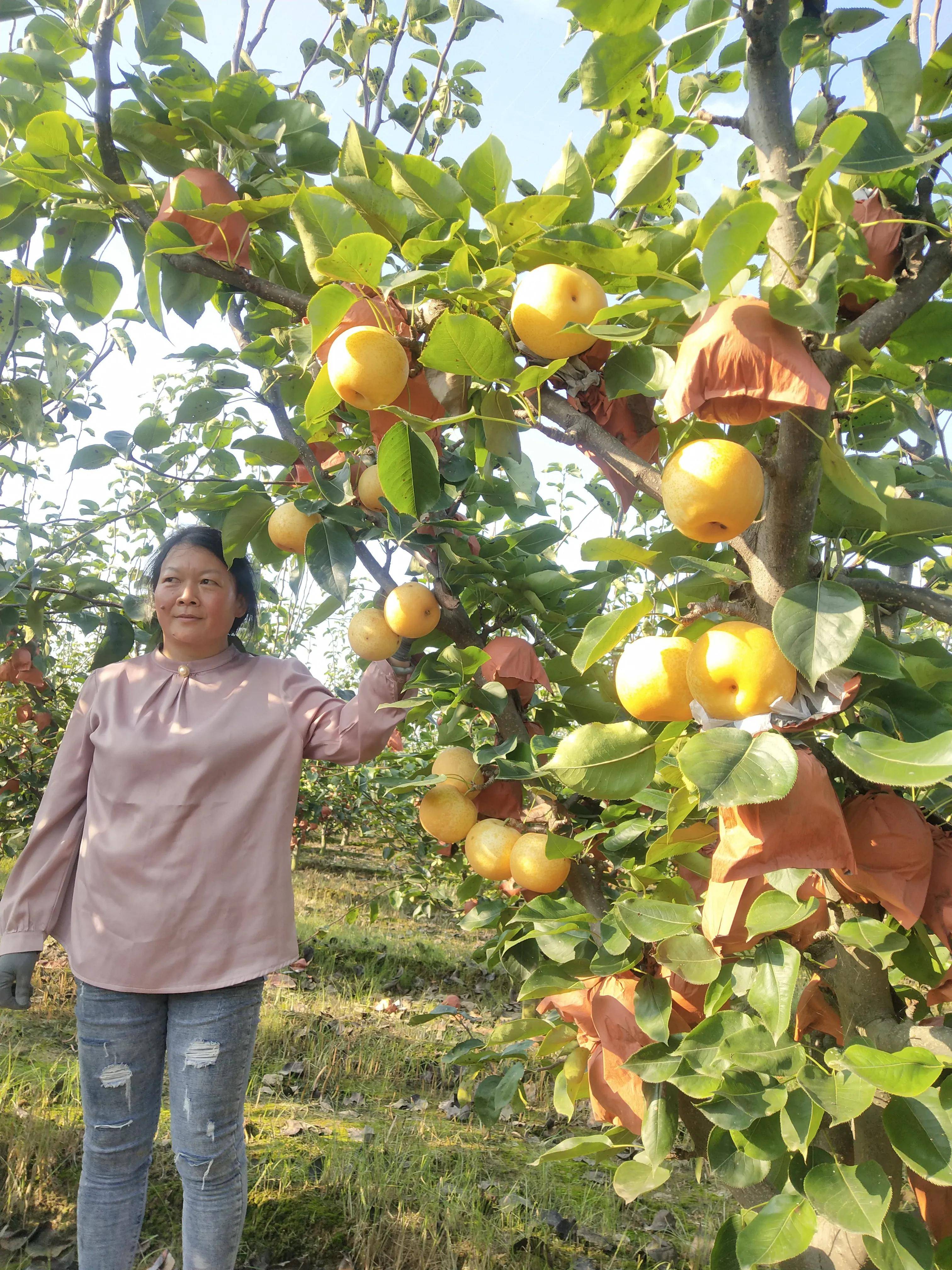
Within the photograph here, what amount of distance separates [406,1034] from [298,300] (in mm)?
3123

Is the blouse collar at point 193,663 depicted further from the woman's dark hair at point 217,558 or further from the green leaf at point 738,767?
the green leaf at point 738,767

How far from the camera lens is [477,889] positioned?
68.8 inches

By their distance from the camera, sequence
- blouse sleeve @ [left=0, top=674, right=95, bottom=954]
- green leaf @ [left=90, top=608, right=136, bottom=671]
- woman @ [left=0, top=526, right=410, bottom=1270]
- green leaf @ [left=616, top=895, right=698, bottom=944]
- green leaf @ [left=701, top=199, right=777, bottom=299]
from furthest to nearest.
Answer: green leaf @ [left=90, top=608, right=136, bottom=671] → blouse sleeve @ [left=0, top=674, right=95, bottom=954] → woman @ [left=0, top=526, right=410, bottom=1270] → green leaf @ [left=616, top=895, right=698, bottom=944] → green leaf @ [left=701, top=199, right=777, bottom=299]

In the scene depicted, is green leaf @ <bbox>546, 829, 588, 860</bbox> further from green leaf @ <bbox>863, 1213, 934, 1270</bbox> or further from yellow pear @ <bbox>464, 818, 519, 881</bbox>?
green leaf @ <bbox>863, 1213, 934, 1270</bbox>

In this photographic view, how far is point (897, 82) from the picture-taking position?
2.47 feet

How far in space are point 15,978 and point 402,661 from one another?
98 cm

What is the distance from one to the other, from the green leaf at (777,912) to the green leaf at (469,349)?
0.64 m

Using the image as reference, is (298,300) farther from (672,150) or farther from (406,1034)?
(406,1034)

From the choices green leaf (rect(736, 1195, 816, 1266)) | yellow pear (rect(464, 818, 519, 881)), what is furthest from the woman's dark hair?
green leaf (rect(736, 1195, 816, 1266))

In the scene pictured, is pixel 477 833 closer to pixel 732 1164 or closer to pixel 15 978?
pixel 732 1164

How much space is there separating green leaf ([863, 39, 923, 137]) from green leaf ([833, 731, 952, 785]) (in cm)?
55

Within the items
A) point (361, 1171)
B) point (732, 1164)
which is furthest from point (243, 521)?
point (361, 1171)

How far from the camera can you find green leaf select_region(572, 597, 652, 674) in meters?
0.80

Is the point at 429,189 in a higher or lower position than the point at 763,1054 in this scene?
higher
